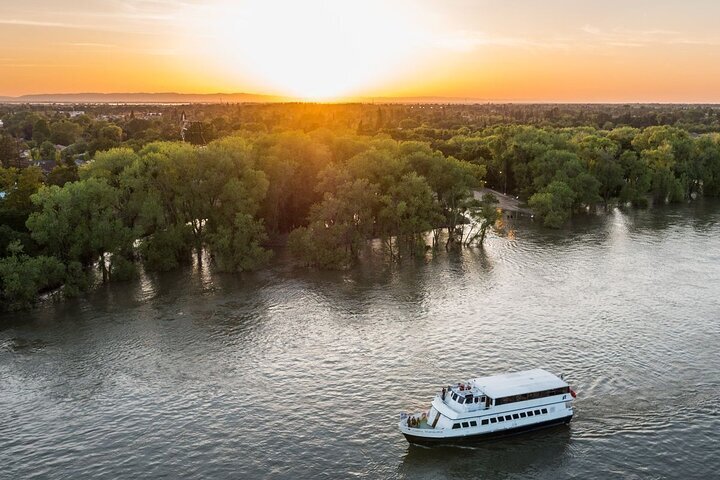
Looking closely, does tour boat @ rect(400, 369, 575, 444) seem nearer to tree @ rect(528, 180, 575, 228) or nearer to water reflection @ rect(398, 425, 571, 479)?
water reflection @ rect(398, 425, 571, 479)

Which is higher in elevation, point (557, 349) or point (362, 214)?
point (362, 214)

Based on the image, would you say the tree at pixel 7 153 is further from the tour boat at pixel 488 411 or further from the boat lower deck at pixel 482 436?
the boat lower deck at pixel 482 436

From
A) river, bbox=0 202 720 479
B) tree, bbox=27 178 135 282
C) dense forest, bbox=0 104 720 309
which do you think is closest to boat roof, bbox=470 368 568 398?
river, bbox=0 202 720 479

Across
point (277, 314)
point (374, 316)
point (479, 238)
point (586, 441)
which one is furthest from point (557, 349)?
point (479, 238)

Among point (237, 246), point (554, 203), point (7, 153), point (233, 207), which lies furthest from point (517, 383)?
point (7, 153)

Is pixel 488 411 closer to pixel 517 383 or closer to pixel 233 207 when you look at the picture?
pixel 517 383

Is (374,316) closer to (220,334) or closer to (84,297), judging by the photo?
(220,334)

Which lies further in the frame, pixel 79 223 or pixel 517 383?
pixel 79 223
